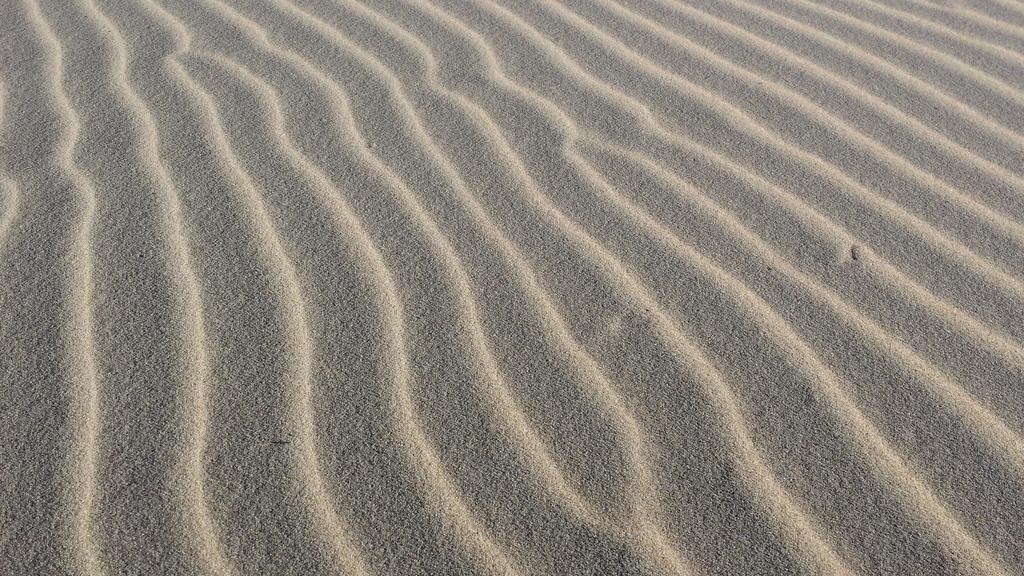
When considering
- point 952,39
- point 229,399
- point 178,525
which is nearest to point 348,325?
point 229,399

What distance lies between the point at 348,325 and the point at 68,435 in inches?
21.8

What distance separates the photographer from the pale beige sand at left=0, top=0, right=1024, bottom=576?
1690 millimetres

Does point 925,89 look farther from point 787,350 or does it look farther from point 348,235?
point 348,235

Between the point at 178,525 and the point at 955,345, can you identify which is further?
the point at 955,345

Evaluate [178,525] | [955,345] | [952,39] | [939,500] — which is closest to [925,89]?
[952,39]

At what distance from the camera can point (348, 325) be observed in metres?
2.05

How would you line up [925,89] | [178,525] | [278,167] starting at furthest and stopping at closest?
[925,89], [278,167], [178,525]

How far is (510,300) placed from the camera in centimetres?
214

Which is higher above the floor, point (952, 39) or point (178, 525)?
point (952, 39)

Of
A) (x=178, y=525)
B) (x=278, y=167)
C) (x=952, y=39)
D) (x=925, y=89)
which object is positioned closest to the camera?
(x=178, y=525)

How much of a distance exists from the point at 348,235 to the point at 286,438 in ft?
2.09

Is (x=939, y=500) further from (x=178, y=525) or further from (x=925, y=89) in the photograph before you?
(x=925, y=89)

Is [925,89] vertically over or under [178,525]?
over

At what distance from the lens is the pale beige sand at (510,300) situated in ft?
5.55
